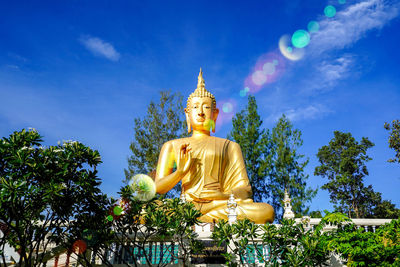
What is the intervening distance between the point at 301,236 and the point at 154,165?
10178 mm

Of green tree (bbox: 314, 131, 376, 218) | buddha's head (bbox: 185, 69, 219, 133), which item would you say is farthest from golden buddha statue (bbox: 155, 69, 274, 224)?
green tree (bbox: 314, 131, 376, 218)

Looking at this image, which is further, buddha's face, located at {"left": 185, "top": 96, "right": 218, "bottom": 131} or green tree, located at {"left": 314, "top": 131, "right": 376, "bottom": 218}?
green tree, located at {"left": 314, "top": 131, "right": 376, "bottom": 218}

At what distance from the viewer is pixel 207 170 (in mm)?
10094

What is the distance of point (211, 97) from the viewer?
11578mm

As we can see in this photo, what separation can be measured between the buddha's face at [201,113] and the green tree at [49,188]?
5.76m

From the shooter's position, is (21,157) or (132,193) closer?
(21,157)

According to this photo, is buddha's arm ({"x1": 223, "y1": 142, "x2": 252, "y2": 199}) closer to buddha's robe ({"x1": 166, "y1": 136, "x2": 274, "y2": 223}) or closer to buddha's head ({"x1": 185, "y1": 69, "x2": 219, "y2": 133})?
buddha's robe ({"x1": 166, "y1": 136, "x2": 274, "y2": 223})

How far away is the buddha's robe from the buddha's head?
534mm

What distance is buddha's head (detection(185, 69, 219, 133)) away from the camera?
11156 millimetres

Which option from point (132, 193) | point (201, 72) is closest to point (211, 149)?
point (201, 72)

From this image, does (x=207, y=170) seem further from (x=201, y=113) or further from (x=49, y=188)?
(x=49, y=188)

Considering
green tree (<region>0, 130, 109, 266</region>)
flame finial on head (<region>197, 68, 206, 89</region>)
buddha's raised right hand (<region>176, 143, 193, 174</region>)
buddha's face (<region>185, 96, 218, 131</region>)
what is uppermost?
flame finial on head (<region>197, 68, 206, 89</region>)

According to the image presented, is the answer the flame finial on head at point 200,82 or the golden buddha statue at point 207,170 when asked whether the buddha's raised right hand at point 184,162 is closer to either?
the golden buddha statue at point 207,170

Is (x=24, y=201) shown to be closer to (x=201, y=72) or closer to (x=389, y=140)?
(x=201, y=72)
